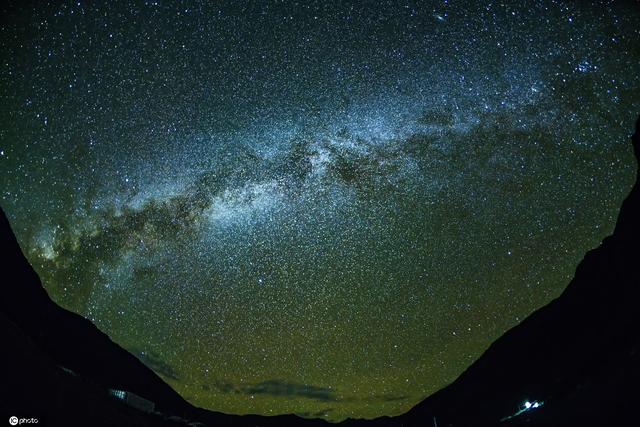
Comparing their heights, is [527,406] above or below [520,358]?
below

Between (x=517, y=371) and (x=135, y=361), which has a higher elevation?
(x=135, y=361)

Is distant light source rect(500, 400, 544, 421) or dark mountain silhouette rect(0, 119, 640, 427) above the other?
dark mountain silhouette rect(0, 119, 640, 427)

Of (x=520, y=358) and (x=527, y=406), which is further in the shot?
(x=520, y=358)

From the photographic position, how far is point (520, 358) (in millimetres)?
18438

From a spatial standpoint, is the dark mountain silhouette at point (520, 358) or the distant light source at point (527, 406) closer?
the dark mountain silhouette at point (520, 358)

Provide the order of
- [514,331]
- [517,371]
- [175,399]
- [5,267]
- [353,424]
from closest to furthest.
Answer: [5,267] < [517,371] < [514,331] < [175,399] < [353,424]

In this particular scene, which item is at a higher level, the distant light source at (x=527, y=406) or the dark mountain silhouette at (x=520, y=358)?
the dark mountain silhouette at (x=520, y=358)

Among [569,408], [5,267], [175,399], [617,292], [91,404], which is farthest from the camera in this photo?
[175,399]

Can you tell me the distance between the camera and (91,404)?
11.9 meters

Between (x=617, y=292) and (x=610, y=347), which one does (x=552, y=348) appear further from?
(x=617, y=292)

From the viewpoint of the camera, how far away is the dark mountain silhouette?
8.42 metres

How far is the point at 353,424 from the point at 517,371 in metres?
25.6

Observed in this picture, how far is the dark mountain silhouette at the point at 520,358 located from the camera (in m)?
8.42

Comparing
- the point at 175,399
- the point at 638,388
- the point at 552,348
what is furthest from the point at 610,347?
the point at 175,399
